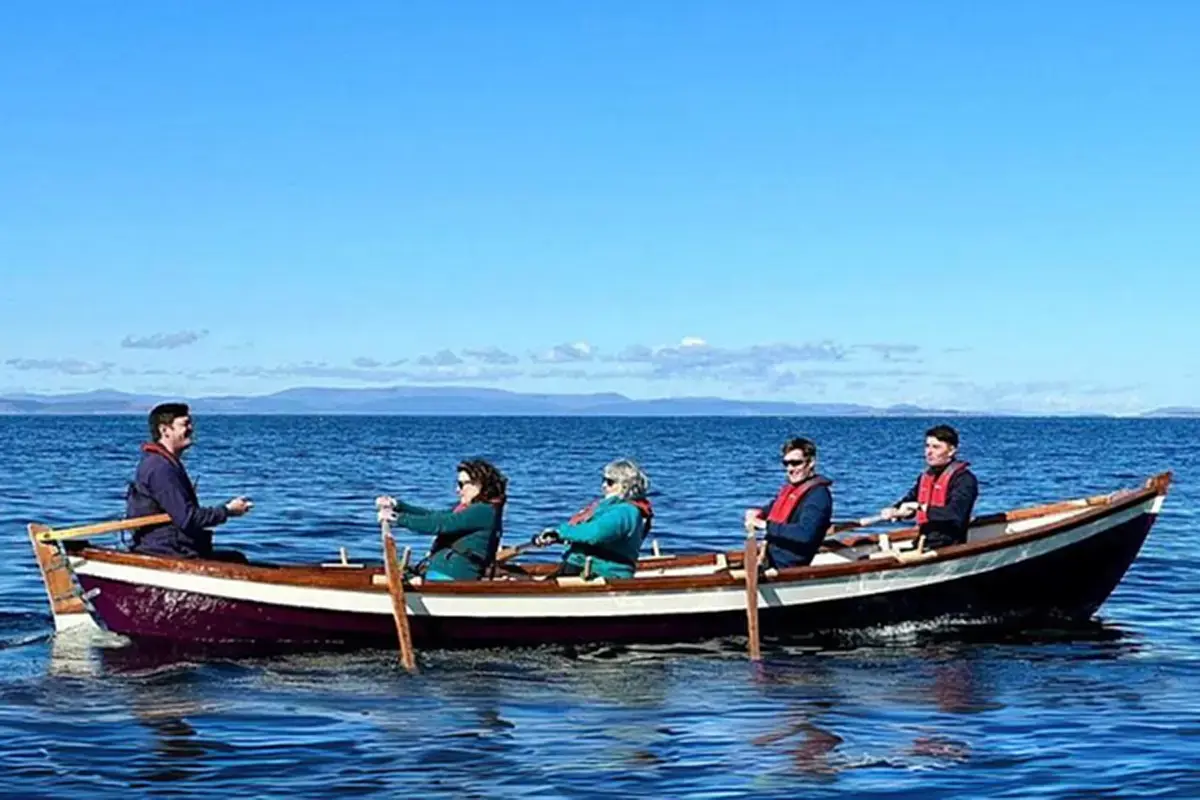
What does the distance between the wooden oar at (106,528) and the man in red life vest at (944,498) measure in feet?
22.4

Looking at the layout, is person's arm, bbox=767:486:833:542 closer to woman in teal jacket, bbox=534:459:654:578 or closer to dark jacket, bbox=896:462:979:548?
woman in teal jacket, bbox=534:459:654:578

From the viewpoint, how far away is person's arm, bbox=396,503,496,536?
1343 cm

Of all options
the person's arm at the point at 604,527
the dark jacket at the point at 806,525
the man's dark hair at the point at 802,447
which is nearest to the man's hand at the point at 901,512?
the dark jacket at the point at 806,525

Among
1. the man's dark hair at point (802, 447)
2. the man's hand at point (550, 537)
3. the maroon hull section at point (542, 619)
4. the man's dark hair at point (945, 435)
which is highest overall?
the man's dark hair at point (945, 435)

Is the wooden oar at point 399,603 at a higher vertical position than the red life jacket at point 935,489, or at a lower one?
lower

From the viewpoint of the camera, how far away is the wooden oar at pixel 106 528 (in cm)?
1314

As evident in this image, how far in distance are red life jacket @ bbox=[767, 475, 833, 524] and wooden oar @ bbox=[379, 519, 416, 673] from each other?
3.58m

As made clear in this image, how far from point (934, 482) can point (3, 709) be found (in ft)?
29.1

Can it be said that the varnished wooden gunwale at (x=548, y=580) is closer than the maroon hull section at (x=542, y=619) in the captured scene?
Yes

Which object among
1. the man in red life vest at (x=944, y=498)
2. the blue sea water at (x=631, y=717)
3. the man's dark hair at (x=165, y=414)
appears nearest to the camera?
the blue sea water at (x=631, y=717)

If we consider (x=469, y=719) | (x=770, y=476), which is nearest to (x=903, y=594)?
(x=469, y=719)

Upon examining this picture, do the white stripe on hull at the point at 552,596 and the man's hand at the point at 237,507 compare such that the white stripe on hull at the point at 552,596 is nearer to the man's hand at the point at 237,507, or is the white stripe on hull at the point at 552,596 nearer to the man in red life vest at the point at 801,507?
the man in red life vest at the point at 801,507

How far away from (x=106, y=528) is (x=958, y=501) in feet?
25.9

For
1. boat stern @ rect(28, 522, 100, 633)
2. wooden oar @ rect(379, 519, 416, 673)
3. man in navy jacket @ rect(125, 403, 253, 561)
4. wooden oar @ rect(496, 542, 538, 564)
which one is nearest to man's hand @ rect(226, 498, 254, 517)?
man in navy jacket @ rect(125, 403, 253, 561)
